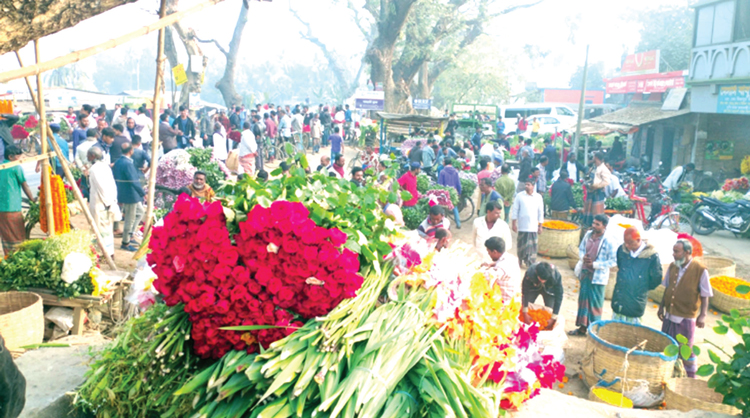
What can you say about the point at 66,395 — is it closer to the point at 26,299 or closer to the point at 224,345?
the point at 224,345

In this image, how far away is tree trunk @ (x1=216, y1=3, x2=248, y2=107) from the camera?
28.5m

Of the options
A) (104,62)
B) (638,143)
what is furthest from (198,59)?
(104,62)

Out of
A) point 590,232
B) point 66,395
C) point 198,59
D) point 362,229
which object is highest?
point 198,59

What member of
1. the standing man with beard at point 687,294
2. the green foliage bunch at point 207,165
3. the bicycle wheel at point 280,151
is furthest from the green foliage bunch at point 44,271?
the bicycle wheel at point 280,151

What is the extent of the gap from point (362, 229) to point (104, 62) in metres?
102

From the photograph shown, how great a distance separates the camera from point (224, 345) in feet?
9.59

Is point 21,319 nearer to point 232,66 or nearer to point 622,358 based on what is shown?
point 622,358

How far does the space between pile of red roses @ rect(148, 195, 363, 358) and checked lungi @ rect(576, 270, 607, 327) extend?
17.0 feet

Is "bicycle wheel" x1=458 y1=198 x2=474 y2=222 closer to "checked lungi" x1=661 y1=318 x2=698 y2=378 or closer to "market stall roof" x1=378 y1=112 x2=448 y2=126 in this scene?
"market stall roof" x1=378 y1=112 x2=448 y2=126

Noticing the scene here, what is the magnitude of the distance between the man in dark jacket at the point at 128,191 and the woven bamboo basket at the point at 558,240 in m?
7.30

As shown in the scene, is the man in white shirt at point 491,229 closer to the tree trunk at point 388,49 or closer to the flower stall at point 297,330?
the flower stall at point 297,330

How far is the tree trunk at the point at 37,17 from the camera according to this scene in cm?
288

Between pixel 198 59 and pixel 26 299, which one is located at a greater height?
pixel 198 59

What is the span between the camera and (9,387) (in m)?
2.83
